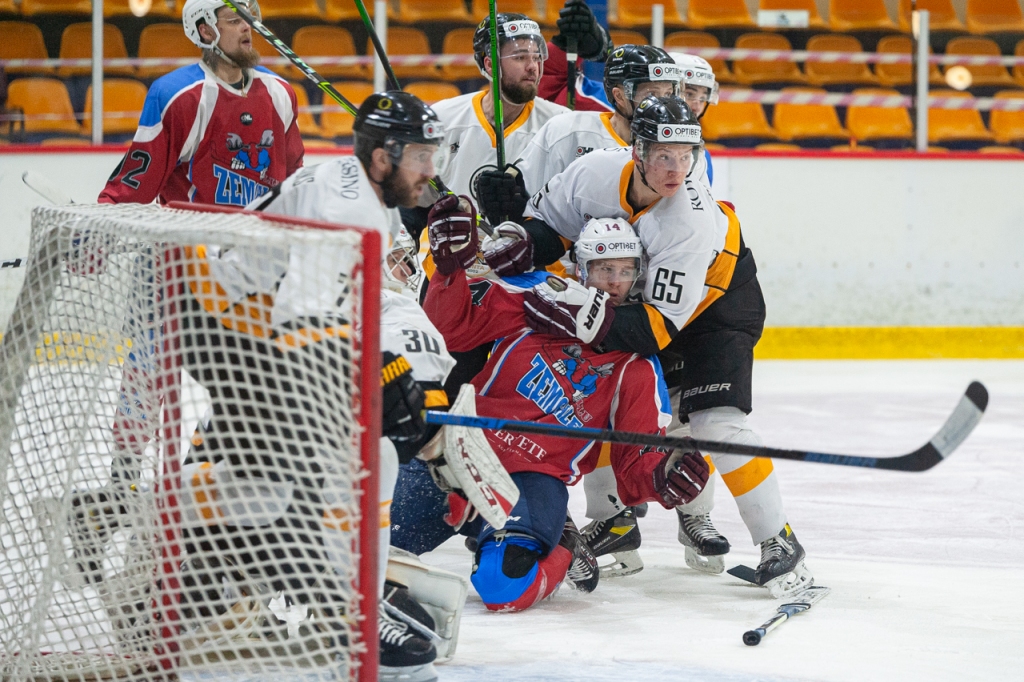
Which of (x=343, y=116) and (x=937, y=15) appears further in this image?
(x=937, y=15)

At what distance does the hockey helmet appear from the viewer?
2.00 meters

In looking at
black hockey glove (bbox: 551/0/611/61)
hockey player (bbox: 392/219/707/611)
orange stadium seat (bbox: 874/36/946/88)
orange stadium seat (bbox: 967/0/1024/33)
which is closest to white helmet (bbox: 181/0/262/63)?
hockey player (bbox: 392/219/707/611)

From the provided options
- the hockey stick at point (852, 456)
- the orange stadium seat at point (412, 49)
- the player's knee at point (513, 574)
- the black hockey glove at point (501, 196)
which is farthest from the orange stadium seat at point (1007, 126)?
the hockey stick at point (852, 456)

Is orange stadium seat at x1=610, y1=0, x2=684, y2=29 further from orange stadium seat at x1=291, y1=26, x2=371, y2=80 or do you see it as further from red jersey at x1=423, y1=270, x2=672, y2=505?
red jersey at x1=423, y1=270, x2=672, y2=505

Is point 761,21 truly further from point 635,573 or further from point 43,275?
point 43,275

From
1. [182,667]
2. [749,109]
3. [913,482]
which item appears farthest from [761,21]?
[182,667]

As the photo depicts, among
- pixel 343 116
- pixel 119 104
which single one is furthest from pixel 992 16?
pixel 119 104

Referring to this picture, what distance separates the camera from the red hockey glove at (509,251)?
8.93 feet

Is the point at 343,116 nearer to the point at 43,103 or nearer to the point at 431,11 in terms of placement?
the point at 431,11

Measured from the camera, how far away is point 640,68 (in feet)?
9.87

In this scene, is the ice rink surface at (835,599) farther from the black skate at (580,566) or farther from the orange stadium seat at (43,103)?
the orange stadium seat at (43,103)

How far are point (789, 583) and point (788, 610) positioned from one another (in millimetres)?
157

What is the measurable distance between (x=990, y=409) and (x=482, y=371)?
2986mm

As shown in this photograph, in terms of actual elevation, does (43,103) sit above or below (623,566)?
above
